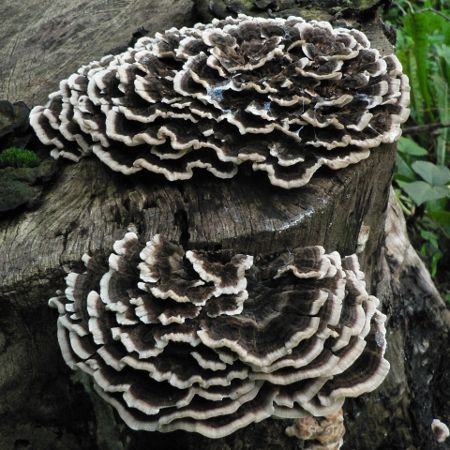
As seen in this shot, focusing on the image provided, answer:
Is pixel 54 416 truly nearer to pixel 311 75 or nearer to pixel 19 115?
pixel 19 115

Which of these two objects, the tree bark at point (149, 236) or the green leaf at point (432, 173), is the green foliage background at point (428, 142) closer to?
the green leaf at point (432, 173)

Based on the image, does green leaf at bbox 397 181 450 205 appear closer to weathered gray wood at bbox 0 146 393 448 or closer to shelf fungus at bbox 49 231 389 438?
weathered gray wood at bbox 0 146 393 448

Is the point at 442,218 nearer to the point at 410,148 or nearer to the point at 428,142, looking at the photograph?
the point at 410,148

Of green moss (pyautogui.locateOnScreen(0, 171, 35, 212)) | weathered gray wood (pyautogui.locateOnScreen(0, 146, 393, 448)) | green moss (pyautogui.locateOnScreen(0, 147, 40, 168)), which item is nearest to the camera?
weathered gray wood (pyautogui.locateOnScreen(0, 146, 393, 448))

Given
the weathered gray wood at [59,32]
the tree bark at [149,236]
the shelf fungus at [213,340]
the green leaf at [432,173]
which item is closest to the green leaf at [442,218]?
the green leaf at [432,173]

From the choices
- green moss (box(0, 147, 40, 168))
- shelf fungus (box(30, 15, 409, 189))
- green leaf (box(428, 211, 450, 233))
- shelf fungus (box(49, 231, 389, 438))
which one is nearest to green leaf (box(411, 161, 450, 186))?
green leaf (box(428, 211, 450, 233))

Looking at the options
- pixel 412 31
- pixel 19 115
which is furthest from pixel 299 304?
pixel 412 31
